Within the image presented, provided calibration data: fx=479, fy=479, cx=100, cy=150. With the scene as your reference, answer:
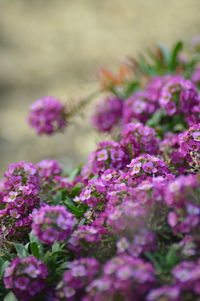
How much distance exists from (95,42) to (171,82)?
169 inches

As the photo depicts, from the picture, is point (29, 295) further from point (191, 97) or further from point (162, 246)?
point (191, 97)

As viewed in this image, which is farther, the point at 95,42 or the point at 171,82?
→ the point at 95,42

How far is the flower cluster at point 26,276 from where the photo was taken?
1.51 metres

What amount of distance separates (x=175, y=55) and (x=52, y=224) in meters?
1.96

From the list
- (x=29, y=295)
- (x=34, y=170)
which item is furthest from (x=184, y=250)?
(x=34, y=170)

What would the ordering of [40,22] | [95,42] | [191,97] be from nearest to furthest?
[191,97] → [95,42] → [40,22]

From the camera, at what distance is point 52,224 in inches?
58.9

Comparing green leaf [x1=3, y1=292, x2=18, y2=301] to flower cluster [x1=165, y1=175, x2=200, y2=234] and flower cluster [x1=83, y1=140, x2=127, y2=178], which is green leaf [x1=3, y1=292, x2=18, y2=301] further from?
flower cluster [x1=83, y1=140, x2=127, y2=178]

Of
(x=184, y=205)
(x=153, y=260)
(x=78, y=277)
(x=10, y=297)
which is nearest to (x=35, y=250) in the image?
(x=10, y=297)

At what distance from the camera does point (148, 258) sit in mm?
1511

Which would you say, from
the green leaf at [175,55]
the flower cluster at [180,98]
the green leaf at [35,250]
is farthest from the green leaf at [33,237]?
the green leaf at [175,55]

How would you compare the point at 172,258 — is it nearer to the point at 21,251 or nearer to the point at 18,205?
the point at 21,251

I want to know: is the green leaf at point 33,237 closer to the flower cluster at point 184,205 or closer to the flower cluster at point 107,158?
the flower cluster at point 107,158

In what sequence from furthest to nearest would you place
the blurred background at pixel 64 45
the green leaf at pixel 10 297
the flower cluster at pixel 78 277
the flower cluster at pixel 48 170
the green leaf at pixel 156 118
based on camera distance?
the blurred background at pixel 64 45 → the green leaf at pixel 156 118 → the flower cluster at pixel 48 170 → the green leaf at pixel 10 297 → the flower cluster at pixel 78 277
